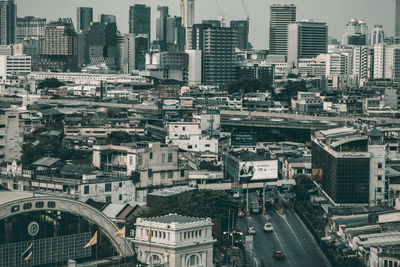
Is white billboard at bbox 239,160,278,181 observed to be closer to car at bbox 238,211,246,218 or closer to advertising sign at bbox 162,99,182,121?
car at bbox 238,211,246,218

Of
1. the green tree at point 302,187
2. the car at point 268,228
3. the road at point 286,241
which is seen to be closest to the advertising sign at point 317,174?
the green tree at point 302,187

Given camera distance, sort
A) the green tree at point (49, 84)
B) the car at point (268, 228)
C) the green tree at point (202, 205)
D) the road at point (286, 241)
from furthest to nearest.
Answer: the green tree at point (49, 84), the car at point (268, 228), the green tree at point (202, 205), the road at point (286, 241)

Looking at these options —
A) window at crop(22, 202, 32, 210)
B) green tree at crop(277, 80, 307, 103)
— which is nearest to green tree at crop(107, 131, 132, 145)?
window at crop(22, 202, 32, 210)

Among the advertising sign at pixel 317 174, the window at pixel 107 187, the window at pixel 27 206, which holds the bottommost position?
the advertising sign at pixel 317 174

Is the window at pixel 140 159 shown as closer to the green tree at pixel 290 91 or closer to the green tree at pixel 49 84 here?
the green tree at pixel 290 91

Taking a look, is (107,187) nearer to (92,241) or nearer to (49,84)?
(92,241)

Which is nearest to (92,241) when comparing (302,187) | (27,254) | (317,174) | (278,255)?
(27,254)
